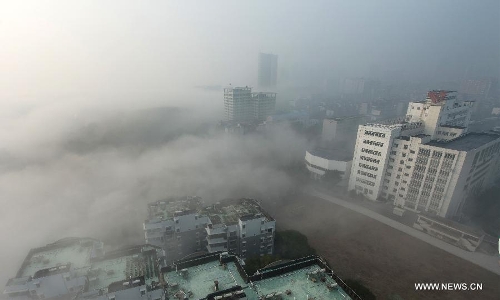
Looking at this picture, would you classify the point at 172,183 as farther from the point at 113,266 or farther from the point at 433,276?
the point at 433,276

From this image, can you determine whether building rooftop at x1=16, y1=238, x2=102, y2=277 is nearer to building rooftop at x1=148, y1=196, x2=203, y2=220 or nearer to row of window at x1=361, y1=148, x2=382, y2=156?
building rooftop at x1=148, y1=196, x2=203, y2=220

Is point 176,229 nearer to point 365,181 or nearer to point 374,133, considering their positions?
point 365,181

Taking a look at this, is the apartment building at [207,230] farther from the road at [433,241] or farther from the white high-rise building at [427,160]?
the white high-rise building at [427,160]

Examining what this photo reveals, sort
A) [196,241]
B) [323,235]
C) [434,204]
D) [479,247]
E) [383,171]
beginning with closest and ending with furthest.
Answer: [196,241]
[479,247]
[323,235]
[434,204]
[383,171]

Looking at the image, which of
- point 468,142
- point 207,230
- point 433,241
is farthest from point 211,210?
point 468,142

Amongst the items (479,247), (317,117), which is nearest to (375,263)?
(479,247)

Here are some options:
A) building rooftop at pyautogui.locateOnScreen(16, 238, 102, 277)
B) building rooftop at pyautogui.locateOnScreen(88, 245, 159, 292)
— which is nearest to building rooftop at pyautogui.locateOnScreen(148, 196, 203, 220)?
building rooftop at pyautogui.locateOnScreen(88, 245, 159, 292)
